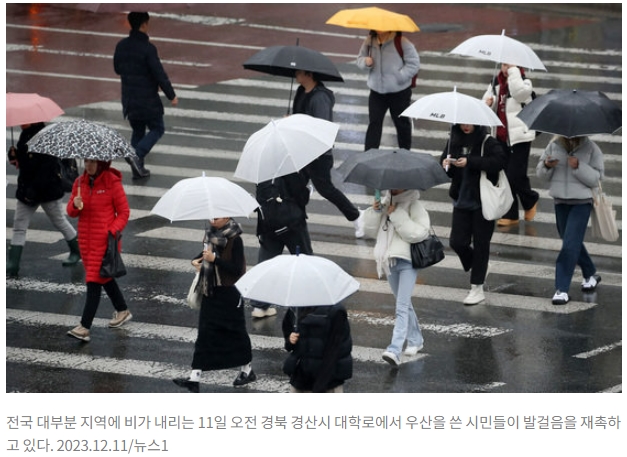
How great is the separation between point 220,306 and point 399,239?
5.28 feet

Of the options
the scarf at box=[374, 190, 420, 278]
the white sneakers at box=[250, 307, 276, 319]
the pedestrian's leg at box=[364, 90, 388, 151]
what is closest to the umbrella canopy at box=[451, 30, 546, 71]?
the pedestrian's leg at box=[364, 90, 388, 151]

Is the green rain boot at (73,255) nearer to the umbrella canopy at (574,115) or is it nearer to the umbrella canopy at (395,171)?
the umbrella canopy at (395,171)

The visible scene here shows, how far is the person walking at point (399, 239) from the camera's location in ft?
33.5

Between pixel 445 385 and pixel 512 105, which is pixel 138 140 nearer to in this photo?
pixel 512 105

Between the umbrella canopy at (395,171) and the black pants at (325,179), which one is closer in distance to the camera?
the umbrella canopy at (395,171)

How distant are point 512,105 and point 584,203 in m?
2.12

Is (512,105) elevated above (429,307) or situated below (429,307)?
above

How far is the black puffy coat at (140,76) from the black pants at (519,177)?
4.35 m

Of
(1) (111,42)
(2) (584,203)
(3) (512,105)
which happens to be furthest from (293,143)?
(1) (111,42)

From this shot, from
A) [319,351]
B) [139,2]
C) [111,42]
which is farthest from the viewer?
[111,42]

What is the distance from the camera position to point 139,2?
15.6m

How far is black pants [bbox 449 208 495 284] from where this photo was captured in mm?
11727

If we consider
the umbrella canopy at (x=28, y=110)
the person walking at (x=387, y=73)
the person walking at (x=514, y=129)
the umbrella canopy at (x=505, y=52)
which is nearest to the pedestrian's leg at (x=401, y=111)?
the person walking at (x=387, y=73)

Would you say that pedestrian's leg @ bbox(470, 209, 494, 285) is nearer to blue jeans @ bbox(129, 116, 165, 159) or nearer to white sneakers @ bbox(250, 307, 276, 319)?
white sneakers @ bbox(250, 307, 276, 319)
